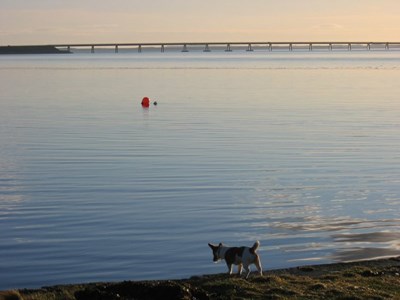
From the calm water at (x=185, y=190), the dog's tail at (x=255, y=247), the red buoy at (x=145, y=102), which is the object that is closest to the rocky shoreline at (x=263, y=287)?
the dog's tail at (x=255, y=247)

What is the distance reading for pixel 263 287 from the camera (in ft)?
43.0

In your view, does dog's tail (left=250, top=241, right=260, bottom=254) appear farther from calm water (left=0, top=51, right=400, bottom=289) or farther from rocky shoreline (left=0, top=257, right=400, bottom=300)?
calm water (left=0, top=51, right=400, bottom=289)

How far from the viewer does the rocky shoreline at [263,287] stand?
1171 cm

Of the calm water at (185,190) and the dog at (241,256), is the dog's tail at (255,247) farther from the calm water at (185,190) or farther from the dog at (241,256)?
the calm water at (185,190)

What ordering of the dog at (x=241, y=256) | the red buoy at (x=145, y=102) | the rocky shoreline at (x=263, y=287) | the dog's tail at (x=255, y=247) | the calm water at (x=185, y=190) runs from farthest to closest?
the red buoy at (x=145, y=102) < the calm water at (x=185, y=190) < the dog at (x=241, y=256) < the dog's tail at (x=255, y=247) < the rocky shoreline at (x=263, y=287)

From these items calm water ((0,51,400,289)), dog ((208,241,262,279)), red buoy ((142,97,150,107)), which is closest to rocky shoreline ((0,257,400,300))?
dog ((208,241,262,279))

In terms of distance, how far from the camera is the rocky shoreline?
38.4 feet

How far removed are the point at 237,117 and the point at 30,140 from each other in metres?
13.9

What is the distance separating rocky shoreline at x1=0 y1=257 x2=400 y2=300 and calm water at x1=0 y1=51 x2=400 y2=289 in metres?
1.63

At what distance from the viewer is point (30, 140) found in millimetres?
35969

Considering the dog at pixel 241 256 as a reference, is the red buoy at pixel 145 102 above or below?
above

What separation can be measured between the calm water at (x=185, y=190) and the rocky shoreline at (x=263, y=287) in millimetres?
1632

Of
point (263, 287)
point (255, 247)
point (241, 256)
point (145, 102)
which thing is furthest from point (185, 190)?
point (145, 102)

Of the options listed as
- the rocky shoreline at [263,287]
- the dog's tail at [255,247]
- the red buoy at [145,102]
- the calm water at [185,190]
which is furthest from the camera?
the red buoy at [145,102]
